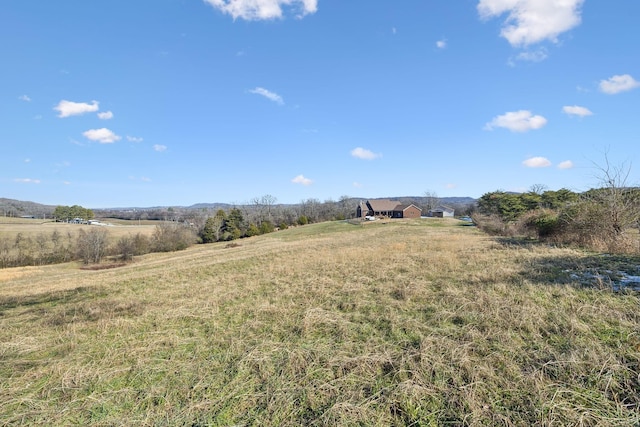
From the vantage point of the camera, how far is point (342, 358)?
3725 mm

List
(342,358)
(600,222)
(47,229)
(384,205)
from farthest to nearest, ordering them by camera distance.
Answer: (384,205), (47,229), (600,222), (342,358)

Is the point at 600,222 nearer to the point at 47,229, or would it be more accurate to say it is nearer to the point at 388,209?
the point at 388,209

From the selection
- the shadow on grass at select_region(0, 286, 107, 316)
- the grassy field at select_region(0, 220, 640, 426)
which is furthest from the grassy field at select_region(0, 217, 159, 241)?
the grassy field at select_region(0, 220, 640, 426)

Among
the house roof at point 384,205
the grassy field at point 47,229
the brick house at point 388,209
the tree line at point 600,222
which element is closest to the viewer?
the tree line at point 600,222

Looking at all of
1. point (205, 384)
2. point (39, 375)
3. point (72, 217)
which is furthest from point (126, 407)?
point (72, 217)

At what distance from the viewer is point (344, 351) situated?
3943 millimetres

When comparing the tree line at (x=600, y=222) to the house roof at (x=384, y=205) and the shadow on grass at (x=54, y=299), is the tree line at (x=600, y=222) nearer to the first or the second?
the shadow on grass at (x=54, y=299)

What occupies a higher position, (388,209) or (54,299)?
(388,209)

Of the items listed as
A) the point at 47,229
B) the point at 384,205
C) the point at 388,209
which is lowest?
the point at 47,229

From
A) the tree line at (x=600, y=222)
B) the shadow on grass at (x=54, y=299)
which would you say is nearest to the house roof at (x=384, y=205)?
the tree line at (x=600, y=222)

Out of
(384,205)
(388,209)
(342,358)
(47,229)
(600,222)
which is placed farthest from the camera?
(384,205)

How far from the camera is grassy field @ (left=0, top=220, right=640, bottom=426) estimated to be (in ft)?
9.12

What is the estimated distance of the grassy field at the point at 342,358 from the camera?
278 centimetres

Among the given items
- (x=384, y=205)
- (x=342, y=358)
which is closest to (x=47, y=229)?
(x=384, y=205)
